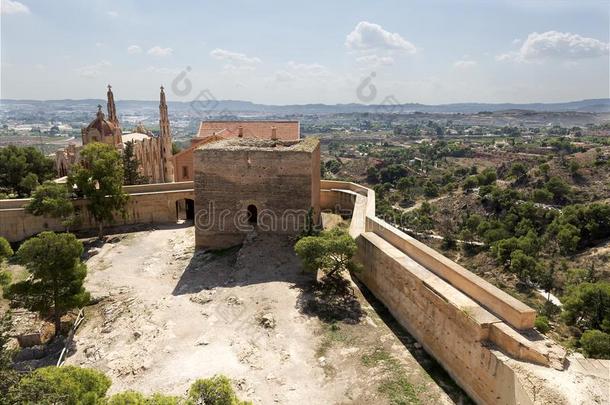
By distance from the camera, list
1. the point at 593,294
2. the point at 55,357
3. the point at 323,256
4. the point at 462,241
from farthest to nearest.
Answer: the point at 462,241 < the point at 593,294 < the point at 323,256 < the point at 55,357

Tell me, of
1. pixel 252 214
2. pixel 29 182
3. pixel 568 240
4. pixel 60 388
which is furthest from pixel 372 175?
pixel 60 388

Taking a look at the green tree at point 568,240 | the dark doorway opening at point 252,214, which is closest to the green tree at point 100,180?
the dark doorway opening at point 252,214

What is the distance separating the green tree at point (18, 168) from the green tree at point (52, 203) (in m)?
8.93

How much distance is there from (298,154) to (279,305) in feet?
23.8

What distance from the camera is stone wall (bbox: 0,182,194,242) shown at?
83.6 feet

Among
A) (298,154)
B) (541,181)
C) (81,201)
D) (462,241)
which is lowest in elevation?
(462,241)

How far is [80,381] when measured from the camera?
8.66 m

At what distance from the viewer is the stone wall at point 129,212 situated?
2547 cm

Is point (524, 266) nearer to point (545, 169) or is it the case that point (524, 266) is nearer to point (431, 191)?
point (431, 191)

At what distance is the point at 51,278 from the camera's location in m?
16.1

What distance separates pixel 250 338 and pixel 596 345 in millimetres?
20327

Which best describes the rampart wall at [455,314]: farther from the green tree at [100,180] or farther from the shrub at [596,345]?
the shrub at [596,345]

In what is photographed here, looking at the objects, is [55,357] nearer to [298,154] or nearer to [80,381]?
[80,381]

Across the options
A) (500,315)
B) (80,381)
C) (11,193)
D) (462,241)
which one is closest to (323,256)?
(500,315)
